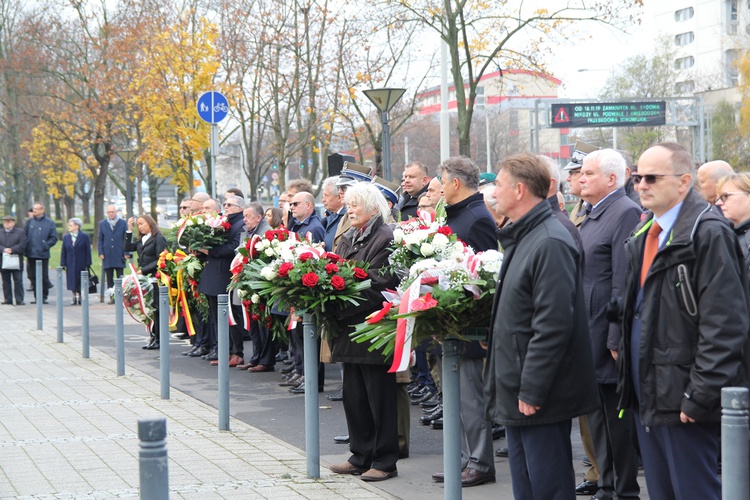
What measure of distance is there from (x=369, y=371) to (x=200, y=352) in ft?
25.2

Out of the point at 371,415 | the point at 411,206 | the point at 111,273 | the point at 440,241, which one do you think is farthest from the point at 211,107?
the point at 440,241

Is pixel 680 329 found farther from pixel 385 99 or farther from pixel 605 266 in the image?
pixel 385 99

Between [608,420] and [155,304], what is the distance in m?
9.42

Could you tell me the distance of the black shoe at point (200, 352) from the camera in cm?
1438

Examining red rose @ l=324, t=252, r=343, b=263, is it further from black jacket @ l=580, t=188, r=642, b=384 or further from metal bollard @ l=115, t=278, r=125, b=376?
metal bollard @ l=115, t=278, r=125, b=376

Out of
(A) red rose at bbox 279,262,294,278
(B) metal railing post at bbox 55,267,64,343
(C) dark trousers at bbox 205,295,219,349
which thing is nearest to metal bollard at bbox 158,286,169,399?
(C) dark trousers at bbox 205,295,219,349

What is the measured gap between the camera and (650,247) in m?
4.83

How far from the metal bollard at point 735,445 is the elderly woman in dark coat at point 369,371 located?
383 centimetres

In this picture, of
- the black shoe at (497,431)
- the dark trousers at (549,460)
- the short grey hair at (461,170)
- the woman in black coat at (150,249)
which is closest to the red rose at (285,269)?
the short grey hair at (461,170)

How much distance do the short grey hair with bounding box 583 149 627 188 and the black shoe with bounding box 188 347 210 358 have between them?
906 centimetres

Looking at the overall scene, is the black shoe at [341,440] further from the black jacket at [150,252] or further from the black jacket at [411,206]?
the black jacket at [150,252]

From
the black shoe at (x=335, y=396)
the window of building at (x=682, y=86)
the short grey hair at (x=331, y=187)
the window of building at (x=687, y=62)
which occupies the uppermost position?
the window of building at (x=687, y=62)

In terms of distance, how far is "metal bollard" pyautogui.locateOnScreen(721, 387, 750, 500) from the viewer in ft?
11.1

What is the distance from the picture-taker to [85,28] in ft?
128
